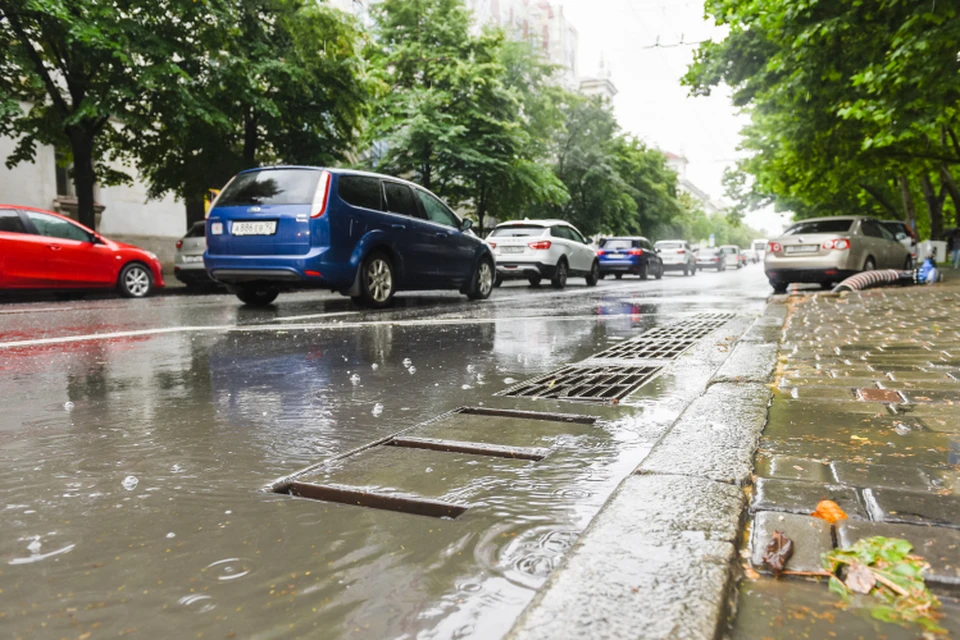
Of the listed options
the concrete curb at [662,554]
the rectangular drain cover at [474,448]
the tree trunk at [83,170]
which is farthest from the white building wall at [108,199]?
the concrete curb at [662,554]

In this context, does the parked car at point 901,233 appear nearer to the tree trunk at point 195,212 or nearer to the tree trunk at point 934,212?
the tree trunk at point 934,212

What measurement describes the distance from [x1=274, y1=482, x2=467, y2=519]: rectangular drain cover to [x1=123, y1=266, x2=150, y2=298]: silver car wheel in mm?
13992

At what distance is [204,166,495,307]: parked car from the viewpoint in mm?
9812

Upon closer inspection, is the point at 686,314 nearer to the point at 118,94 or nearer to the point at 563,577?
the point at 563,577

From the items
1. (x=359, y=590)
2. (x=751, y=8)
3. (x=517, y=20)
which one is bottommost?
(x=359, y=590)

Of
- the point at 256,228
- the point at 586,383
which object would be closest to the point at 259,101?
the point at 256,228

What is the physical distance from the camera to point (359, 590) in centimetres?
174

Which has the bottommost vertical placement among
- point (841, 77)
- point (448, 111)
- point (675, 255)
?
point (675, 255)

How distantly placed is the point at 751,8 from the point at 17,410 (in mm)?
14054

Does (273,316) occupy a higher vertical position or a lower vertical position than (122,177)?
lower

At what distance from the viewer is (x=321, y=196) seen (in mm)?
9844

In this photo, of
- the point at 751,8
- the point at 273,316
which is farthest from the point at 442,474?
the point at 751,8

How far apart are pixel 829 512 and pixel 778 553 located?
0.37 meters

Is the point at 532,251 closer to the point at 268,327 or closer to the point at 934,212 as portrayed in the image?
the point at 268,327
